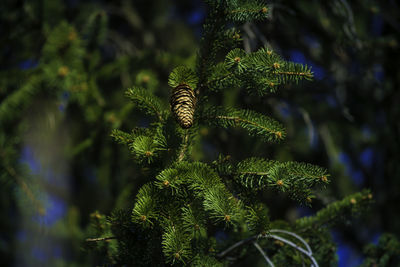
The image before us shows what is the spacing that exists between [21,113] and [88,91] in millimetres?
336

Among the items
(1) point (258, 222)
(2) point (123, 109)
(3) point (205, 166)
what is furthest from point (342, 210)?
(2) point (123, 109)

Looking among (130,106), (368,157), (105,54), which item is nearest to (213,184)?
(130,106)

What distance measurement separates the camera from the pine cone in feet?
2.73

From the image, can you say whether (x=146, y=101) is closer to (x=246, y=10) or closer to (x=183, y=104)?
(x=183, y=104)

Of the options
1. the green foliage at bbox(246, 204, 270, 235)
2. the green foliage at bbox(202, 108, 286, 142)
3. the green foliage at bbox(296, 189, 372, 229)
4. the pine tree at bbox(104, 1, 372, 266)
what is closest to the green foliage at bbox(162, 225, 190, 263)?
the pine tree at bbox(104, 1, 372, 266)

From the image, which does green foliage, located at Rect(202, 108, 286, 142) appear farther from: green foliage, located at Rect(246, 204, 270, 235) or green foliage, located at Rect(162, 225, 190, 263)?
green foliage, located at Rect(162, 225, 190, 263)

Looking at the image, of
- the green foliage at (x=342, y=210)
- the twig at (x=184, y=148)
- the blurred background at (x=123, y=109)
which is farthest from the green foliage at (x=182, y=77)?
the green foliage at (x=342, y=210)

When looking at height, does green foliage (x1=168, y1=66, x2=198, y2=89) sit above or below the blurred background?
below

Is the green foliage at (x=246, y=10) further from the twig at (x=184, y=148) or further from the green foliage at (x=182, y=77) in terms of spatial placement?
the twig at (x=184, y=148)

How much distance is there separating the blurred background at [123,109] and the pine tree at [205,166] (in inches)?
10.9

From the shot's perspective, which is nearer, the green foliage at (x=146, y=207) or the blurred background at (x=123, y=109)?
the green foliage at (x=146, y=207)

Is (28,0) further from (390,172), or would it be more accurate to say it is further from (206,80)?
(390,172)

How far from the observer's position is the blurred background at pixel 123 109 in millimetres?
1664

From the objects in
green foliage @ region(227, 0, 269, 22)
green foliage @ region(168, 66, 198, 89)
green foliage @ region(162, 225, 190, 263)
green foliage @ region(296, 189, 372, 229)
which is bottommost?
green foliage @ region(162, 225, 190, 263)
